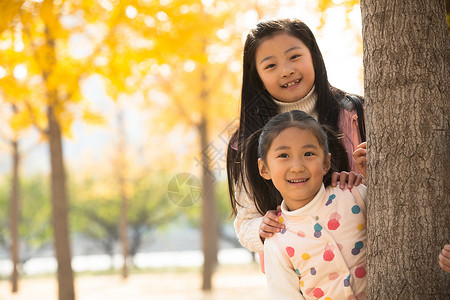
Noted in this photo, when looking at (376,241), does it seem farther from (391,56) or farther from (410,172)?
(391,56)

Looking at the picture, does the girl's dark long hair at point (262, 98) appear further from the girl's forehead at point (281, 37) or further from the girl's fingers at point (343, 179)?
the girl's fingers at point (343, 179)

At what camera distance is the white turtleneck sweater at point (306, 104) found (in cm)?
254

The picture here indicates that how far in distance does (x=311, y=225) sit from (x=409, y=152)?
491mm

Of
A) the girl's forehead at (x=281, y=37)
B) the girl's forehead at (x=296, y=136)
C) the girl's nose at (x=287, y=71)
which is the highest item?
the girl's forehead at (x=281, y=37)

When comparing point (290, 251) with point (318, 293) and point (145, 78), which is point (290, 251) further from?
point (145, 78)

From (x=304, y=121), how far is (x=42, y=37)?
5.03 m

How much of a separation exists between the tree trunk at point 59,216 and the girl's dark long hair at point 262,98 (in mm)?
4144

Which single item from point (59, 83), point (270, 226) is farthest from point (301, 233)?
point (59, 83)

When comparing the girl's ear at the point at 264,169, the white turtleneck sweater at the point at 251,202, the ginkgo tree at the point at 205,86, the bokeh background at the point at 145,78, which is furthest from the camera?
the ginkgo tree at the point at 205,86

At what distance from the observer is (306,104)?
2553mm

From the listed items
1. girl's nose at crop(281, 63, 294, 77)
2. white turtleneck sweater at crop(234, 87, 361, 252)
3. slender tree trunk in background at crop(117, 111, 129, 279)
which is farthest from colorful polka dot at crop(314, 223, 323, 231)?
slender tree trunk in background at crop(117, 111, 129, 279)

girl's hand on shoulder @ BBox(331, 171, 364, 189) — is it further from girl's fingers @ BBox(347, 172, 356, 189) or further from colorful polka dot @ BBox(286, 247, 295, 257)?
colorful polka dot @ BBox(286, 247, 295, 257)

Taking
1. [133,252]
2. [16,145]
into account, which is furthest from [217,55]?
[133,252]

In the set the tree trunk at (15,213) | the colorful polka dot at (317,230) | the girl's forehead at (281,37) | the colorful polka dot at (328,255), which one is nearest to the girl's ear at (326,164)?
the colorful polka dot at (317,230)
